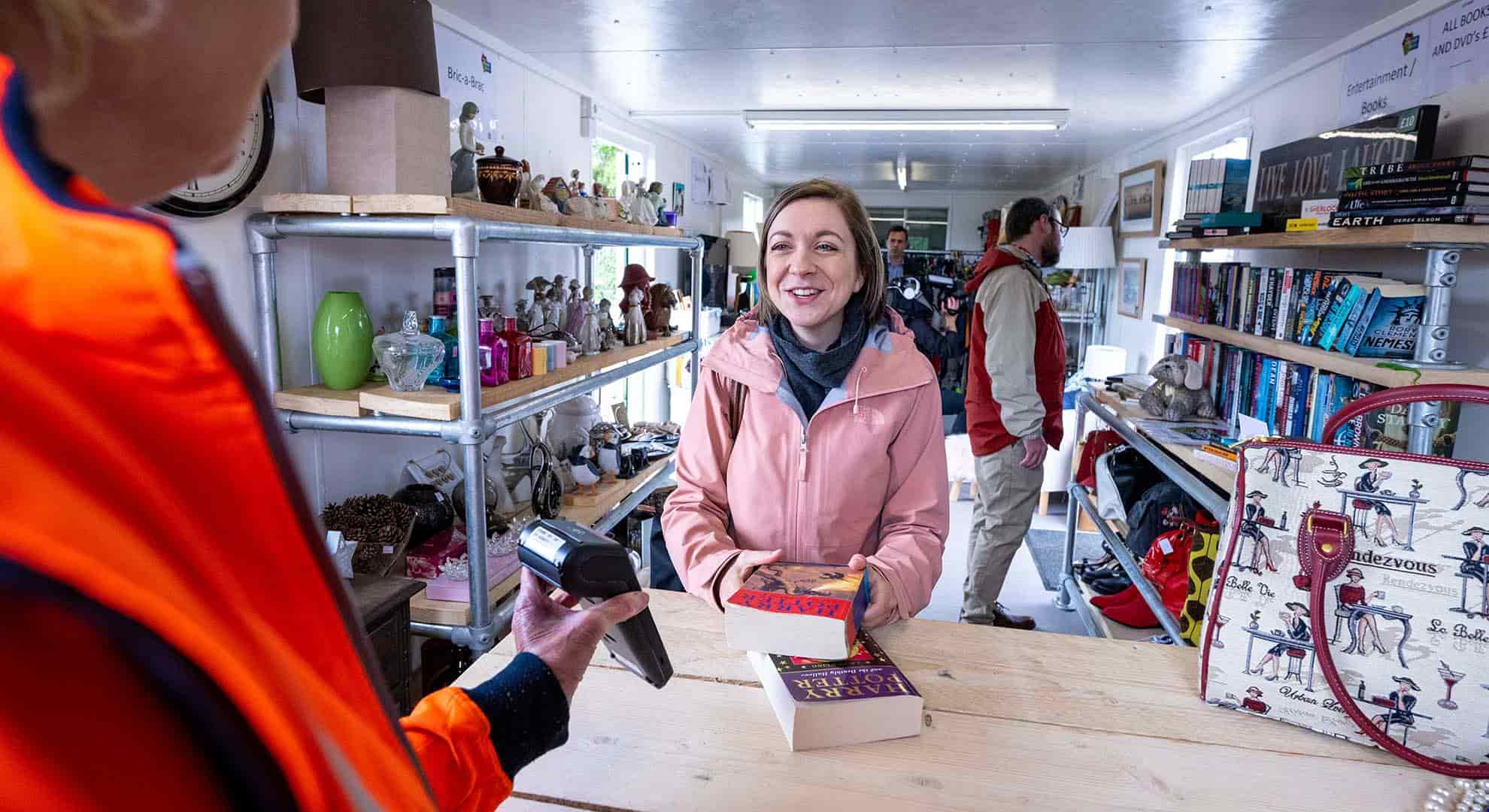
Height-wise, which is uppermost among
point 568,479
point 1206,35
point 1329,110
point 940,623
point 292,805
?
point 1206,35

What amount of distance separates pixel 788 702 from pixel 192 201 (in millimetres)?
1928

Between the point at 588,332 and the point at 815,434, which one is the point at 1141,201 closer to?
the point at 588,332

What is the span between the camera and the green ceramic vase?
2.32 m

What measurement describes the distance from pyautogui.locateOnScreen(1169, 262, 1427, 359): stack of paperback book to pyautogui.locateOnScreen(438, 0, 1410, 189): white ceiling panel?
2.92 feet

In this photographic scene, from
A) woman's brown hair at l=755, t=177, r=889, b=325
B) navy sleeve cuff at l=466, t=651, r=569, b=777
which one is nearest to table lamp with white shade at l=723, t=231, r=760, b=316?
woman's brown hair at l=755, t=177, r=889, b=325

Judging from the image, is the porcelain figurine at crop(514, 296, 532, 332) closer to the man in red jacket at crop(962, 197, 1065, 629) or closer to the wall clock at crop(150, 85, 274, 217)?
the wall clock at crop(150, 85, 274, 217)

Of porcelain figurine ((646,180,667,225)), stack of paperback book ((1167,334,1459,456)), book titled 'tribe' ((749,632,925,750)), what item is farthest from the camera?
porcelain figurine ((646,180,667,225))

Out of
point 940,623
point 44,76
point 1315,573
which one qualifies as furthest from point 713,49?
point 44,76

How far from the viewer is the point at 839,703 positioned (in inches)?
37.9

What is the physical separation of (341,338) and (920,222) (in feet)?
36.7

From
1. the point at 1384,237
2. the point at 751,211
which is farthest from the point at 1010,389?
the point at 751,211

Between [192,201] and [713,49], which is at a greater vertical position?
[713,49]

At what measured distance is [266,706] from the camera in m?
0.24

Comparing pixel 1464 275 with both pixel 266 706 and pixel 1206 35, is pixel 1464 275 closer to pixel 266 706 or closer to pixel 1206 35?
pixel 1206 35
